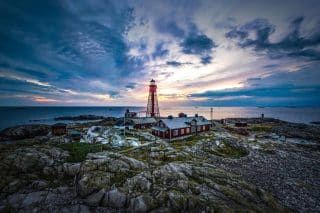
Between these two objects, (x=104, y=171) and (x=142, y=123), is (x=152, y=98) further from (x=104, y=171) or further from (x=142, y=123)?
(x=104, y=171)

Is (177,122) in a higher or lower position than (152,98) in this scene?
lower

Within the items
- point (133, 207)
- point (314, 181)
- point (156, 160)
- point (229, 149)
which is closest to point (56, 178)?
point (133, 207)

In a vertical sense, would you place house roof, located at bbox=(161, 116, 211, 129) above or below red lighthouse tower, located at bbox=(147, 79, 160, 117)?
below

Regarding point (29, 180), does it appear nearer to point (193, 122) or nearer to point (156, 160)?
point (156, 160)

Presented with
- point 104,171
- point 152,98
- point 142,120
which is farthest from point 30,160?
point 152,98

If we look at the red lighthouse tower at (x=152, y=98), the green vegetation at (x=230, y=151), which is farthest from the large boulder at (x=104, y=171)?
the red lighthouse tower at (x=152, y=98)

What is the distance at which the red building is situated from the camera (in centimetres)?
4460

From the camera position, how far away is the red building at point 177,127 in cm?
4460

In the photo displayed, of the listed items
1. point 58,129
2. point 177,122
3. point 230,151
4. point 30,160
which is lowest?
point 230,151

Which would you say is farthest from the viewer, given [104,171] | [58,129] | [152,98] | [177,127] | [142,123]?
[152,98]

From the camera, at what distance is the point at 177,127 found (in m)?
46.3

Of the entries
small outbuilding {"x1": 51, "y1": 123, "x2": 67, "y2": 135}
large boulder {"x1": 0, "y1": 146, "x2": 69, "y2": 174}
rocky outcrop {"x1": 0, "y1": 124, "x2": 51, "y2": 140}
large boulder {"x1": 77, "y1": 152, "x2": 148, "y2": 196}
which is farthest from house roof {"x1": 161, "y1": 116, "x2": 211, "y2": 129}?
rocky outcrop {"x1": 0, "y1": 124, "x2": 51, "y2": 140}

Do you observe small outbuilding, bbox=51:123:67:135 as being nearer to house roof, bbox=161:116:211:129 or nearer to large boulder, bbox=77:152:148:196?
house roof, bbox=161:116:211:129

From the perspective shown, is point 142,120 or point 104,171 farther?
point 142,120
